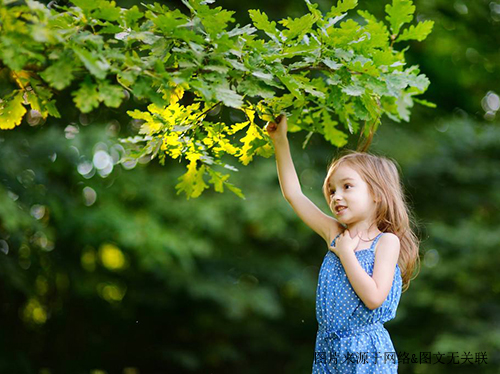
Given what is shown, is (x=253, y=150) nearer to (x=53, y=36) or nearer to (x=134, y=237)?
(x=53, y=36)

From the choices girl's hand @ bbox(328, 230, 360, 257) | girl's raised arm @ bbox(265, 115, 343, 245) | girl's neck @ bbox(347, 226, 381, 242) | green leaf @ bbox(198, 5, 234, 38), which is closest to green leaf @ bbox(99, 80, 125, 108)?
green leaf @ bbox(198, 5, 234, 38)

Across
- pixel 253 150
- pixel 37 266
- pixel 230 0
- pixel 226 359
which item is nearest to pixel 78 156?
pixel 37 266

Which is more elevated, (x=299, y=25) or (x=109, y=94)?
(x=299, y=25)

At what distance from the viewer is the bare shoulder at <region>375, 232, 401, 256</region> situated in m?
2.28

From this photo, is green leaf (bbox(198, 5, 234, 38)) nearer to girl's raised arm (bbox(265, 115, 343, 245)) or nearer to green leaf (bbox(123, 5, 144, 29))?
green leaf (bbox(123, 5, 144, 29))

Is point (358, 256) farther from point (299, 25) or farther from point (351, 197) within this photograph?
point (299, 25)

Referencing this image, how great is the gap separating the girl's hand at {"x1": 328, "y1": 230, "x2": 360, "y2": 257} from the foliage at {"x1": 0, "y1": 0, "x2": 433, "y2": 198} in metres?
0.44

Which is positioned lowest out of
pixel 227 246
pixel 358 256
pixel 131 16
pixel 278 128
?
pixel 227 246

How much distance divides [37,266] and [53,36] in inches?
212

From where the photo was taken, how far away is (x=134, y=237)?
5.71 meters

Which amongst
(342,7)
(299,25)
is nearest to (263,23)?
(299,25)

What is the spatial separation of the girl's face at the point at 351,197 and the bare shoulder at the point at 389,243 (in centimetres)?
13

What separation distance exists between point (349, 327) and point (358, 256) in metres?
0.26

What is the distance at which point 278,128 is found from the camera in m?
2.38
